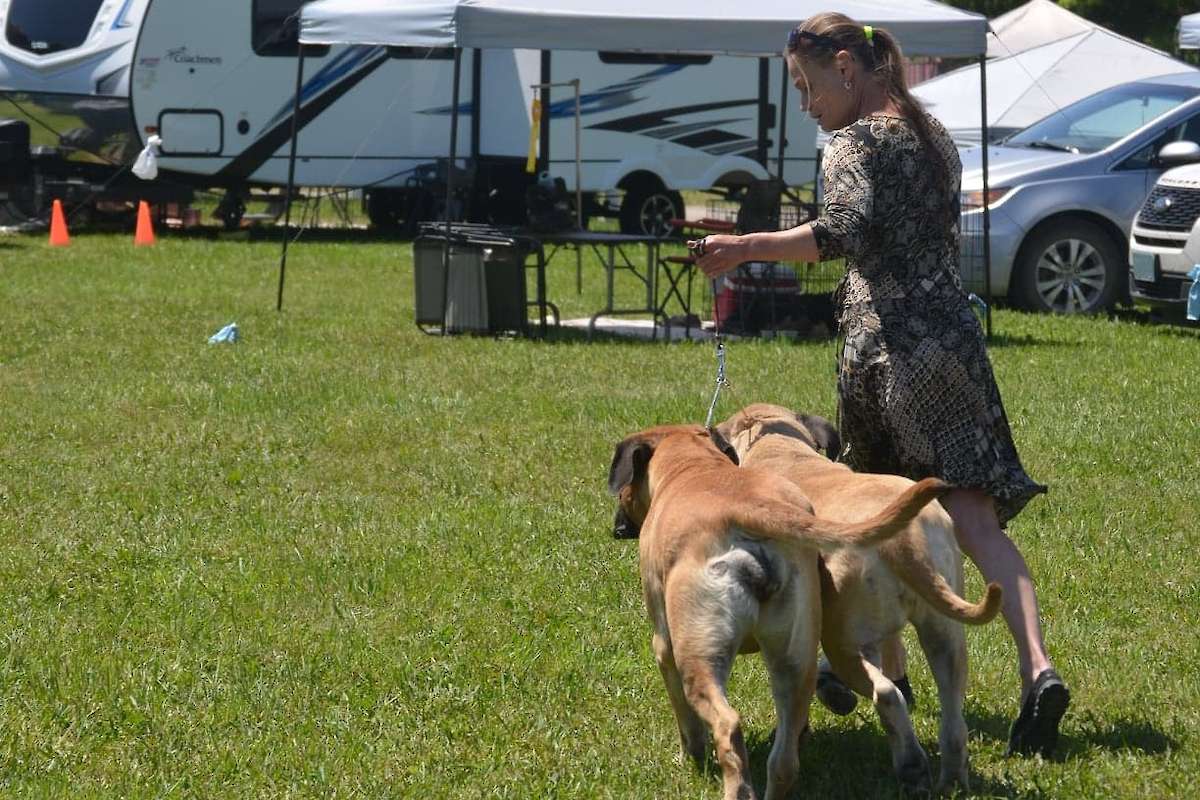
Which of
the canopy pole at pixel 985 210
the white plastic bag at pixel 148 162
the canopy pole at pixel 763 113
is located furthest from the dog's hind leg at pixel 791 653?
the canopy pole at pixel 763 113

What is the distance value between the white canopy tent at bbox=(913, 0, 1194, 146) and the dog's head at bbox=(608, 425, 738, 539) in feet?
49.7

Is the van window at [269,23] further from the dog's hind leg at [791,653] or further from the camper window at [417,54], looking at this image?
the dog's hind leg at [791,653]

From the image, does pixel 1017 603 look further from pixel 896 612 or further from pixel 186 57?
pixel 186 57

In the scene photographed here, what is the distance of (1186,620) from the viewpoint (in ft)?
18.0

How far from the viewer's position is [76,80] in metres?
19.6

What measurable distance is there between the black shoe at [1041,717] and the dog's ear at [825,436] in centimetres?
95

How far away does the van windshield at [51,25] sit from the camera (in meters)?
19.6

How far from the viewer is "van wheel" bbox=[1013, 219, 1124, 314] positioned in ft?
44.3

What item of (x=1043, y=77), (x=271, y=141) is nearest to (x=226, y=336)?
(x=271, y=141)

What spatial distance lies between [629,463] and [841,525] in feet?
2.99

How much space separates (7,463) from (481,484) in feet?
7.50

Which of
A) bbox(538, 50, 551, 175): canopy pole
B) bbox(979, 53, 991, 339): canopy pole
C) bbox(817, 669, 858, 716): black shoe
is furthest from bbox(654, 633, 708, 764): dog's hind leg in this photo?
bbox(538, 50, 551, 175): canopy pole

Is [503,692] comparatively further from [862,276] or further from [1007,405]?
[1007,405]

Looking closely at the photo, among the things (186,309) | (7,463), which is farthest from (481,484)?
(186,309)
